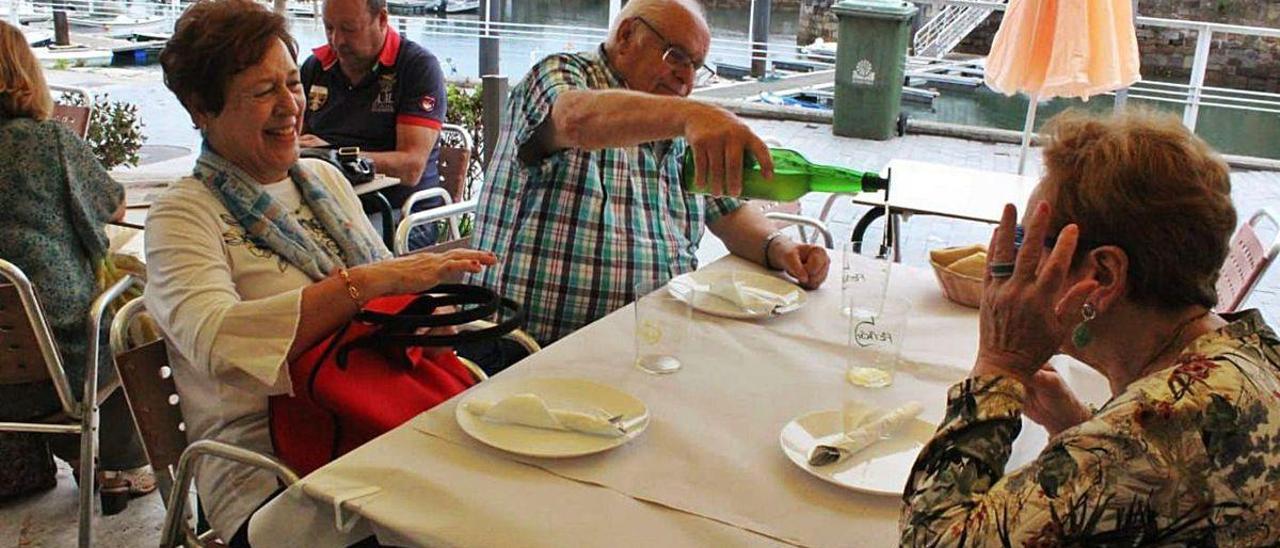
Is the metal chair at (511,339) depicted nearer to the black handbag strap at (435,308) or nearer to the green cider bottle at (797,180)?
the black handbag strap at (435,308)

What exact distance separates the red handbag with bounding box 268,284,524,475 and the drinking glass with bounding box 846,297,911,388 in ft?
1.90

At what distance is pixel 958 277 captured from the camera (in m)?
2.07

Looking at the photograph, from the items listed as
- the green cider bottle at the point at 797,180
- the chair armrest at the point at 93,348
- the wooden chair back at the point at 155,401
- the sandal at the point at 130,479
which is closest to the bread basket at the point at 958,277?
the green cider bottle at the point at 797,180

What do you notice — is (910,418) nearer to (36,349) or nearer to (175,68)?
(175,68)

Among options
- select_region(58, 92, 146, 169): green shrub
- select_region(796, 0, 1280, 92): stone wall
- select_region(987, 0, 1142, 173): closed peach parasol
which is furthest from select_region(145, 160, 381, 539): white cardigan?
select_region(796, 0, 1280, 92): stone wall

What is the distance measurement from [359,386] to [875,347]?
0.78m

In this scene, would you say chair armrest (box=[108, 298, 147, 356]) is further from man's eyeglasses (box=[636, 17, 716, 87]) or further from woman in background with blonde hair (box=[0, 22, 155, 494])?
man's eyeglasses (box=[636, 17, 716, 87])

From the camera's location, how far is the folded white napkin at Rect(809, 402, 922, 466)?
134 cm

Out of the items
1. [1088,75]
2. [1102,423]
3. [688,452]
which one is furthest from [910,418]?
[1088,75]

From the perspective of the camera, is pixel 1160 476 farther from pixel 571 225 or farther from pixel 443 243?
pixel 443 243

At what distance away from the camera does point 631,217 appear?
2211mm


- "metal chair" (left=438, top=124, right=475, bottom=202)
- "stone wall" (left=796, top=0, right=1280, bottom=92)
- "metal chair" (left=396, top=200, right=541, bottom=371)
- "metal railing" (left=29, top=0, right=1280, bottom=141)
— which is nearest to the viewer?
"metal chair" (left=396, top=200, right=541, bottom=371)

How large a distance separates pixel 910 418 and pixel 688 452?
34 cm

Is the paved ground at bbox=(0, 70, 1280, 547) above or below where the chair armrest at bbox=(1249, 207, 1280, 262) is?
below
